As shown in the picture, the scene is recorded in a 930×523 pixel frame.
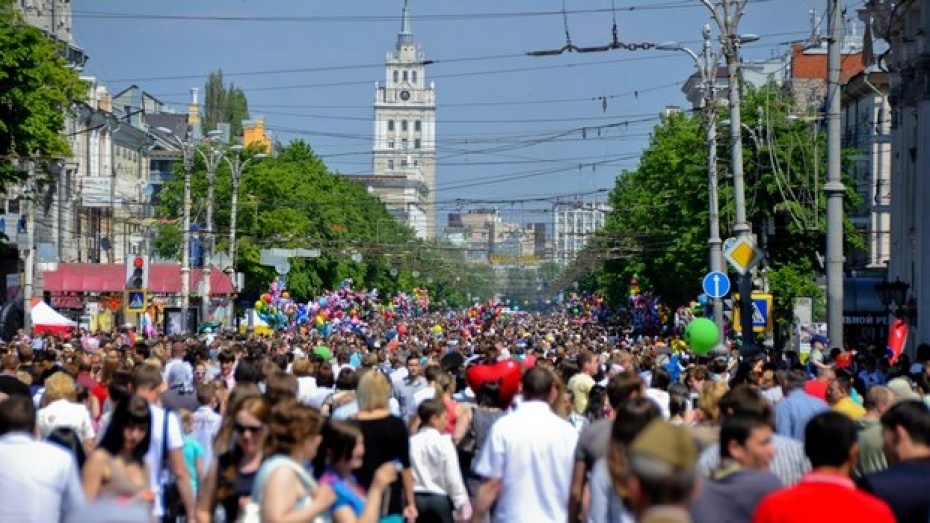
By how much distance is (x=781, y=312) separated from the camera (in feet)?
207

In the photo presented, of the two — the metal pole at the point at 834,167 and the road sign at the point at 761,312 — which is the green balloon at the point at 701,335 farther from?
the road sign at the point at 761,312

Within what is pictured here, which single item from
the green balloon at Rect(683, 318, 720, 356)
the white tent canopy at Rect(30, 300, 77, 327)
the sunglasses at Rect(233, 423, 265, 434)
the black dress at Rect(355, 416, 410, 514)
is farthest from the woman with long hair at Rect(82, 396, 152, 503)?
the white tent canopy at Rect(30, 300, 77, 327)

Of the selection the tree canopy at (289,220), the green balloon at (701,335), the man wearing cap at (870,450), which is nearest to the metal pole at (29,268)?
the tree canopy at (289,220)

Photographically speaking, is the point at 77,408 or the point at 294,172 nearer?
the point at 77,408

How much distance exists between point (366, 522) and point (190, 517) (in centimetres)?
244

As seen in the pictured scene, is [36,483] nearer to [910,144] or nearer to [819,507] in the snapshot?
[819,507]

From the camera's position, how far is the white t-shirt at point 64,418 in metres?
14.6

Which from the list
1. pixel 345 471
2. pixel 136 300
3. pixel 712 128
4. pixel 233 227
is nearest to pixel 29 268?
pixel 233 227

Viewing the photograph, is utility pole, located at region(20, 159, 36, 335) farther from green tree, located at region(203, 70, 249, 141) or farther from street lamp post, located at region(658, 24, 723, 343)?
green tree, located at region(203, 70, 249, 141)

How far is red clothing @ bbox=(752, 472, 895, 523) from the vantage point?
7.13 m

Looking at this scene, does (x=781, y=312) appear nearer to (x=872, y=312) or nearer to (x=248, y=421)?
(x=872, y=312)

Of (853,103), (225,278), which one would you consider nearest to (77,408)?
(225,278)

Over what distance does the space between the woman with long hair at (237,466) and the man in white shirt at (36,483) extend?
1.94 feet

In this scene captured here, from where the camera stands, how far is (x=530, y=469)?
37.4 feet
